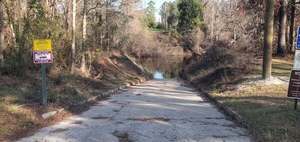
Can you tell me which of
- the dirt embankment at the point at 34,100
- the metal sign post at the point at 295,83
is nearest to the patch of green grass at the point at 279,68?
the dirt embankment at the point at 34,100

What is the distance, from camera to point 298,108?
1349cm

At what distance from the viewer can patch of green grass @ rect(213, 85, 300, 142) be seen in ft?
34.2

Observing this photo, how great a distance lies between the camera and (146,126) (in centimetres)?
1185

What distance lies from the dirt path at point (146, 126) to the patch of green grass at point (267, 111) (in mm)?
470

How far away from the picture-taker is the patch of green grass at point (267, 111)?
10.4 meters

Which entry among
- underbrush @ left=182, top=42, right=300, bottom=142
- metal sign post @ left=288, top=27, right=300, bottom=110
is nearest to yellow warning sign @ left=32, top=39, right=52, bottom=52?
underbrush @ left=182, top=42, right=300, bottom=142

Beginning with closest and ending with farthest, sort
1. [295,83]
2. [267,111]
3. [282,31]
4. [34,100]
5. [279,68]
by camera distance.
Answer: [295,83]
[267,111]
[34,100]
[279,68]
[282,31]

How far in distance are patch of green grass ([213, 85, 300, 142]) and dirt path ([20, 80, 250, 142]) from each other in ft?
1.54

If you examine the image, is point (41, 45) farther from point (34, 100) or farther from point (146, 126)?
point (146, 126)

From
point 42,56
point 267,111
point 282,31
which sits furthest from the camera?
point 282,31

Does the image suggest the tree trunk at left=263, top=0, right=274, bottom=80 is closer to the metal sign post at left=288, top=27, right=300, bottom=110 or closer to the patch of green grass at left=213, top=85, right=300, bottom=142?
the patch of green grass at left=213, top=85, right=300, bottom=142

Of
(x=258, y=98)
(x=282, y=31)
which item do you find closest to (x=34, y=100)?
(x=258, y=98)

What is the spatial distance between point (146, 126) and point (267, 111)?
3690 millimetres

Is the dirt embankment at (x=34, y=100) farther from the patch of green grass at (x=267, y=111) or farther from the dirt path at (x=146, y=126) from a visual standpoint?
the patch of green grass at (x=267, y=111)
